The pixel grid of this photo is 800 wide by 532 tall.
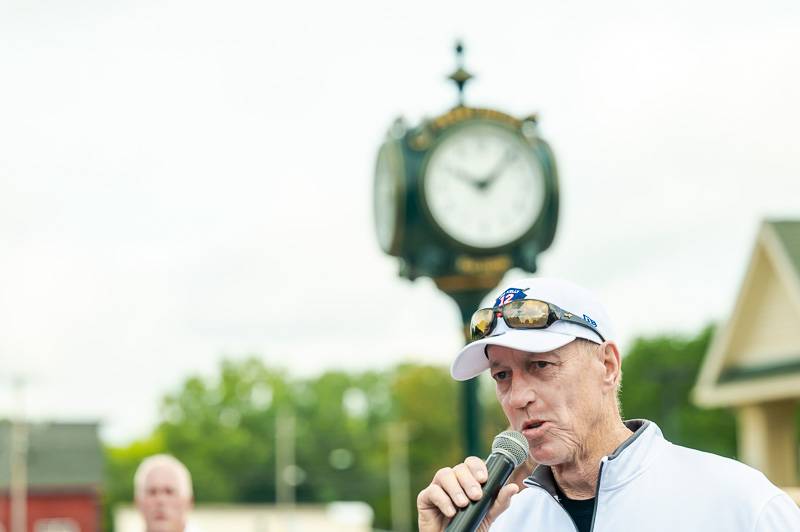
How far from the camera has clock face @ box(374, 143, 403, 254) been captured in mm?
6375

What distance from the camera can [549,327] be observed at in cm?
257

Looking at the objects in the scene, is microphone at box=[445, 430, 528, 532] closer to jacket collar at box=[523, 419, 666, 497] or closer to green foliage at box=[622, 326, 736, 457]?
jacket collar at box=[523, 419, 666, 497]

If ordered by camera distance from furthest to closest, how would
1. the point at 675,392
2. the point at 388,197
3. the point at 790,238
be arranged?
the point at 675,392 < the point at 790,238 < the point at 388,197

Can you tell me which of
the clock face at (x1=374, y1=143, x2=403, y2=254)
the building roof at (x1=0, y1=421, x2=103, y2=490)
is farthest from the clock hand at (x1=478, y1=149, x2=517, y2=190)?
the building roof at (x1=0, y1=421, x2=103, y2=490)

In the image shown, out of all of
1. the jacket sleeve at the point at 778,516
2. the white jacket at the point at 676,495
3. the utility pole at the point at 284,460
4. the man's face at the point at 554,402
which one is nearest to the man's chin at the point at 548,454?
the man's face at the point at 554,402

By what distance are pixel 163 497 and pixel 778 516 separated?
4.61m

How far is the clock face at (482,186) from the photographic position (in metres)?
6.41

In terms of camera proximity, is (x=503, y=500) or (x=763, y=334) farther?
(x=763, y=334)

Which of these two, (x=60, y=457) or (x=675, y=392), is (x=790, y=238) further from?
(x=675, y=392)

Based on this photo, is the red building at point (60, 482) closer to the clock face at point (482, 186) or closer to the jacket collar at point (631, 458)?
the clock face at point (482, 186)

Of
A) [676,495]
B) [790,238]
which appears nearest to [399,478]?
[790,238]

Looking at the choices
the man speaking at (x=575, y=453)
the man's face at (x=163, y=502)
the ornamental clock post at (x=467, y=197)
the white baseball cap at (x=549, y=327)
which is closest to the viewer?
the man speaking at (x=575, y=453)

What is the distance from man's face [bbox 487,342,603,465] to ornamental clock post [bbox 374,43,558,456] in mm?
3649

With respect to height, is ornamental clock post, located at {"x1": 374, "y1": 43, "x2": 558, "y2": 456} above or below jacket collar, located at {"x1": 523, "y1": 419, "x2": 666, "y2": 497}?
above
